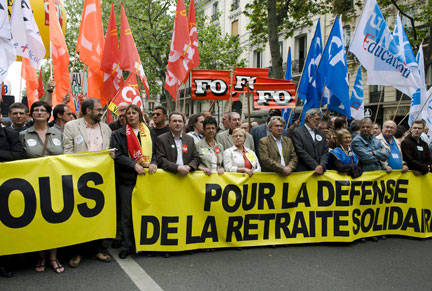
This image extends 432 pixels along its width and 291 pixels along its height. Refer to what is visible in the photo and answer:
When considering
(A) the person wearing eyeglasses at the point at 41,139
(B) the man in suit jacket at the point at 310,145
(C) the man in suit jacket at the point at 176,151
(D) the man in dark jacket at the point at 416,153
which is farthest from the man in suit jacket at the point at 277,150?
(A) the person wearing eyeglasses at the point at 41,139

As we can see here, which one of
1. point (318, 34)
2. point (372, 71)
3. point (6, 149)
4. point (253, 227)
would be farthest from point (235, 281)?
point (318, 34)

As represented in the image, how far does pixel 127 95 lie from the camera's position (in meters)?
6.87

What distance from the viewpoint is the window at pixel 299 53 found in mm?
28875

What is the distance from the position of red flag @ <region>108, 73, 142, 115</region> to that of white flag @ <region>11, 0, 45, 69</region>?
1363 mm

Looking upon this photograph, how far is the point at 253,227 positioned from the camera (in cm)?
529

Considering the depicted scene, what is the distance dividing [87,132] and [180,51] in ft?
10.6

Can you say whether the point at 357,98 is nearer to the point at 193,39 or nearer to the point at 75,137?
the point at 193,39

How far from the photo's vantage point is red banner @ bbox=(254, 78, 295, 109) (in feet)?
22.8

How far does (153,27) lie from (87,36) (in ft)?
53.1

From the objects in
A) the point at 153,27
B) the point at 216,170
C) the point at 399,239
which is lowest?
the point at 399,239

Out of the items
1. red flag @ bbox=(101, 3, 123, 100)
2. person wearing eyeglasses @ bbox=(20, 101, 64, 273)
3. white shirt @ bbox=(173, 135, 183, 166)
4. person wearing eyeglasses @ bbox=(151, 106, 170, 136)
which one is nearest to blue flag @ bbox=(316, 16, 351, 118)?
person wearing eyeglasses @ bbox=(151, 106, 170, 136)

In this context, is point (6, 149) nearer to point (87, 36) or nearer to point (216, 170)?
point (216, 170)

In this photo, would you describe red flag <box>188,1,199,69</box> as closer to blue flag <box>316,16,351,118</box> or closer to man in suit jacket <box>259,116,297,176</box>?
blue flag <box>316,16,351,118</box>

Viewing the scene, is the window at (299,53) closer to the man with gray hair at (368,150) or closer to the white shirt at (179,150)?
the man with gray hair at (368,150)
